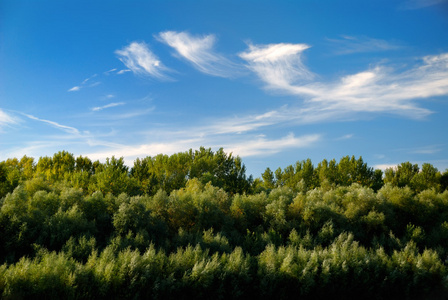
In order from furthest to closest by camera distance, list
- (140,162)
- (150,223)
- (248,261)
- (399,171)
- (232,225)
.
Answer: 1. (399,171)
2. (140,162)
3. (232,225)
4. (150,223)
5. (248,261)

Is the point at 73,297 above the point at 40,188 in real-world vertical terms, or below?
below

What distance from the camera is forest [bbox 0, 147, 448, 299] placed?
73.7ft

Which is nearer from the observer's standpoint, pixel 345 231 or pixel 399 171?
pixel 345 231

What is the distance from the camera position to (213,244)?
31.7 meters

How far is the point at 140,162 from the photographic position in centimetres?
6153

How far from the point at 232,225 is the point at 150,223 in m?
8.88

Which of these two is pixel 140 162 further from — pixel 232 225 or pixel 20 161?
pixel 232 225

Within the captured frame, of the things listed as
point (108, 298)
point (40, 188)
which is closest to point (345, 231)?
point (108, 298)

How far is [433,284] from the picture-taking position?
1147 inches

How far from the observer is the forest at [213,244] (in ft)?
73.7

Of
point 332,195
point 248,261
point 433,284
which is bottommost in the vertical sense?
point 433,284

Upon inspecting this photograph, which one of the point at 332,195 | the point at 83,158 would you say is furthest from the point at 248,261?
the point at 83,158

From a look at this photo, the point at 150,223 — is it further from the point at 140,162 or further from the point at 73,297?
the point at 140,162

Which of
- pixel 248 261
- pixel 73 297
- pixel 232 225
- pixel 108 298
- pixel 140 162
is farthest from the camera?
pixel 140 162
